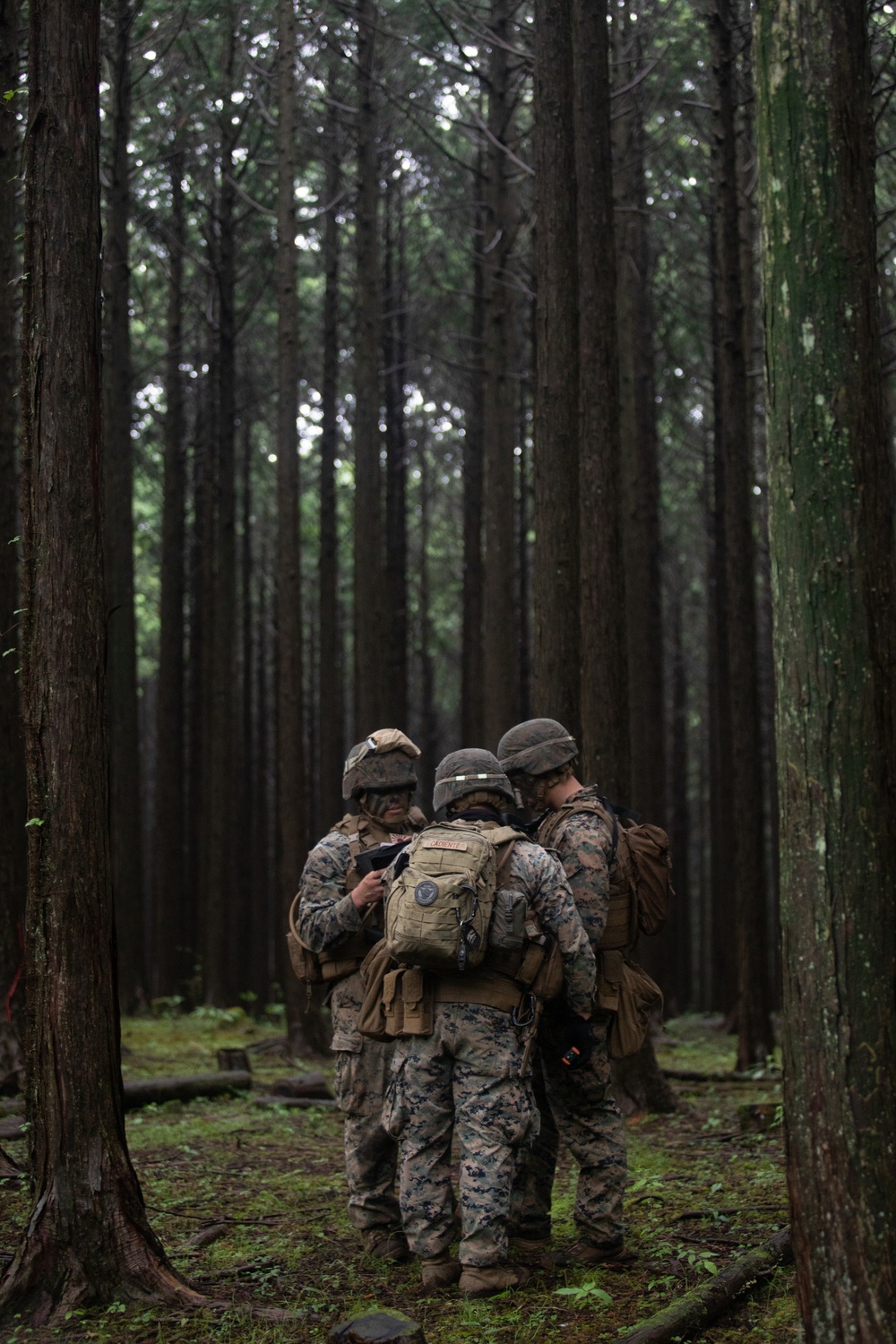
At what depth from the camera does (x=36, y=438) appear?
5.39 meters

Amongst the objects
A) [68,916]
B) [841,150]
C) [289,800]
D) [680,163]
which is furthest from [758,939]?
[680,163]

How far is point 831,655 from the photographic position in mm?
3834

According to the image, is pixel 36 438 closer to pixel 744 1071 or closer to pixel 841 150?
pixel 841 150

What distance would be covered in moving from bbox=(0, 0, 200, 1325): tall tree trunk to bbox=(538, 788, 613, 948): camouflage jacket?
2054 millimetres

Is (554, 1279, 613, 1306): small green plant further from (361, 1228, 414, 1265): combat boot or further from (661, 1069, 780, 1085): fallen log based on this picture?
(661, 1069, 780, 1085): fallen log

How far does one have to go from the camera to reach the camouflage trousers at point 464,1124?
5355 mm

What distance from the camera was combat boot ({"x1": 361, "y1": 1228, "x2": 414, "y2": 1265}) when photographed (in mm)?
5941

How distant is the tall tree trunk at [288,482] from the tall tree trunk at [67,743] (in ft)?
28.7

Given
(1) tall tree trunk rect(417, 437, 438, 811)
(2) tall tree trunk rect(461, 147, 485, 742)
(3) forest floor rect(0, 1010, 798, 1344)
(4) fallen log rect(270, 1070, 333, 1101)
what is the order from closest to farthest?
(3) forest floor rect(0, 1010, 798, 1344), (4) fallen log rect(270, 1070, 333, 1101), (2) tall tree trunk rect(461, 147, 485, 742), (1) tall tree trunk rect(417, 437, 438, 811)

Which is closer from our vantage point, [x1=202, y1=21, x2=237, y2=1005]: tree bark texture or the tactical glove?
the tactical glove

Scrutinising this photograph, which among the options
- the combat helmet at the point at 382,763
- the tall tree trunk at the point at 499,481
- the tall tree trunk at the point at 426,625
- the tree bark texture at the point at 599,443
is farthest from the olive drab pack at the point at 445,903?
the tall tree trunk at the point at 426,625

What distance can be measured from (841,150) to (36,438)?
11.0 ft

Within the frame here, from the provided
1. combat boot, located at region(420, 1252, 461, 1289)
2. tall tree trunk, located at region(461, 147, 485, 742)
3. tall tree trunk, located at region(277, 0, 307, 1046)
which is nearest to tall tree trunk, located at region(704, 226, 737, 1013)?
tall tree trunk, located at region(461, 147, 485, 742)

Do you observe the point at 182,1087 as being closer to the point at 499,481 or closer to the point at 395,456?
the point at 499,481
